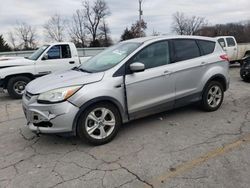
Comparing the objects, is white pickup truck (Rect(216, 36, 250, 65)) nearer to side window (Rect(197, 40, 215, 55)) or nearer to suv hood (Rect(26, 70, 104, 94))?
side window (Rect(197, 40, 215, 55))

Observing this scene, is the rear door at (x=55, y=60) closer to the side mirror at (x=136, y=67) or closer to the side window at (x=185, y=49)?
the side window at (x=185, y=49)

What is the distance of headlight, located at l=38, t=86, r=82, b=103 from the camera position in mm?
4137

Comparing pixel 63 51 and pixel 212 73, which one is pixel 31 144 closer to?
pixel 212 73

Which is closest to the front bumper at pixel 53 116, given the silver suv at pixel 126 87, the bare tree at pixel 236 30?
the silver suv at pixel 126 87

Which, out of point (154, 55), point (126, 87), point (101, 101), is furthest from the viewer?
point (154, 55)

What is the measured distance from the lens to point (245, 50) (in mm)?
16469

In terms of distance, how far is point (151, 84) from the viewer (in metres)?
4.93

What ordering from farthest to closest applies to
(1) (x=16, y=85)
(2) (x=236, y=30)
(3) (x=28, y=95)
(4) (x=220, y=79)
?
(2) (x=236, y=30), (1) (x=16, y=85), (4) (x=220, y=79), (3) (x=28, y=95)

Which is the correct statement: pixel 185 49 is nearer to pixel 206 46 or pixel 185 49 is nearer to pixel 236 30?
pixel 206 46

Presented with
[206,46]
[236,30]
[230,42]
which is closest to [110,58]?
[206,46]

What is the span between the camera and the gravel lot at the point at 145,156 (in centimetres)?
339

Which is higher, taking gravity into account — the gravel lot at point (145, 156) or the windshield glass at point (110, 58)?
the windshield glass at point (110, 58)

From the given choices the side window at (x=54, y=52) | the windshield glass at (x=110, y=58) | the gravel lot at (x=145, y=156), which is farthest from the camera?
the side window at (x=54, y=52)

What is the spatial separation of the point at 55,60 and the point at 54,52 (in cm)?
30
